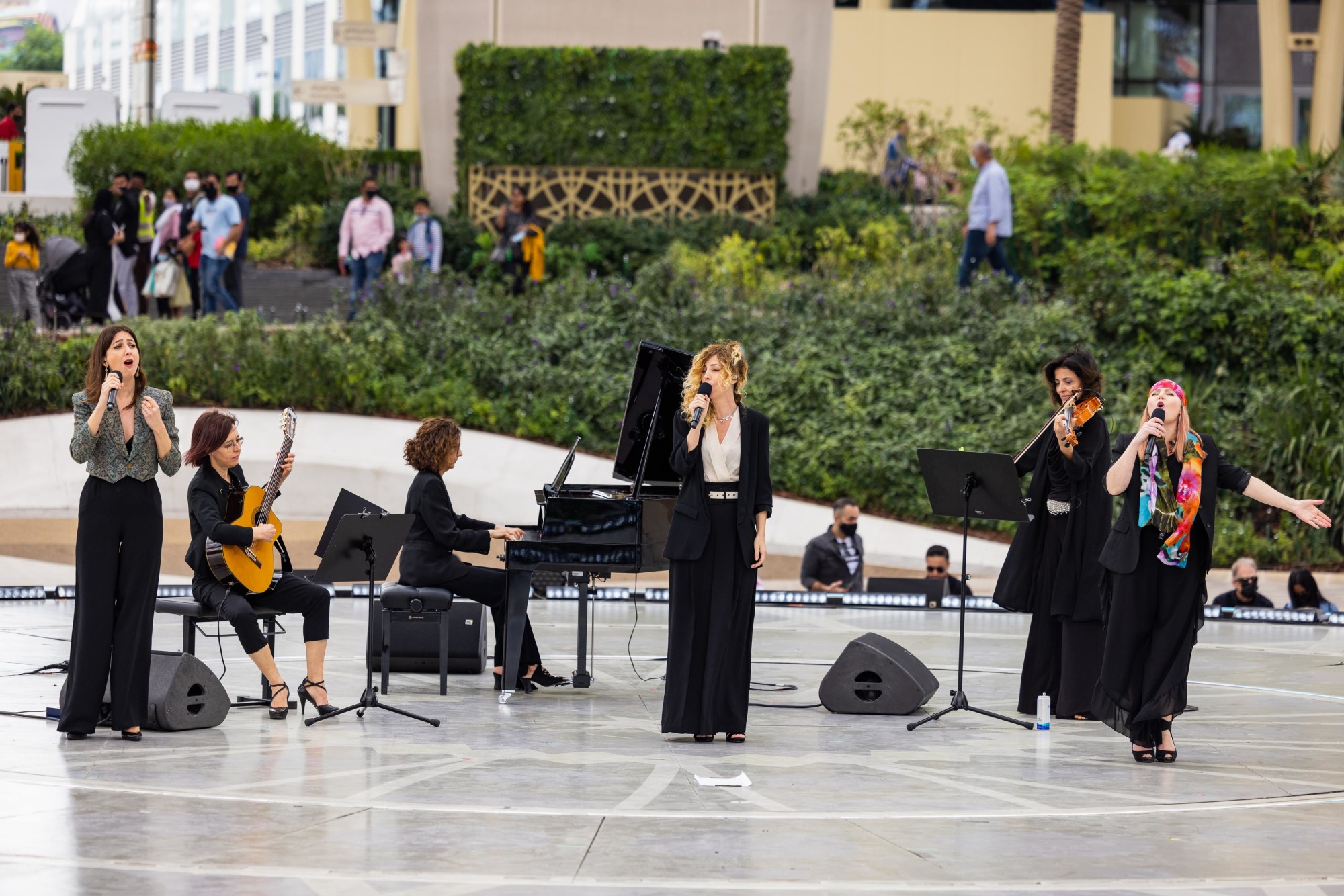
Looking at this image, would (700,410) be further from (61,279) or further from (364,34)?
(364,34)

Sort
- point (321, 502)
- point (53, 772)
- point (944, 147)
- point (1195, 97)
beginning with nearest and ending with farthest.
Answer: point (53, 772) → point (321, 502) → point (944, 147) → point (1195, 97)

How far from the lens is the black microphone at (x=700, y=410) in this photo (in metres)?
8.79

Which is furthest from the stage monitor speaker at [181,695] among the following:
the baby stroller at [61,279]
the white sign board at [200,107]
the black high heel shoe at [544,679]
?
the white sign board at [200,107]

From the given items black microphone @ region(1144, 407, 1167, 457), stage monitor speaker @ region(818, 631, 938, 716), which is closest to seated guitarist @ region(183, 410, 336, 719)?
stage monitor speaker @ region(818, 631, 938, 716)

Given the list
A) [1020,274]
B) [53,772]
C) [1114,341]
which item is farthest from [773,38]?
[53,772]

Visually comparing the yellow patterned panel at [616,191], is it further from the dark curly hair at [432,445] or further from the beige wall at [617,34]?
the dark curly hair at [432,445]

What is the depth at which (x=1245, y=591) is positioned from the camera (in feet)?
49.6

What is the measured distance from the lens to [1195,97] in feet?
130

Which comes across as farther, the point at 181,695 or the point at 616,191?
the point at 616,191

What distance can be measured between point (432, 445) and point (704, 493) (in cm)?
206

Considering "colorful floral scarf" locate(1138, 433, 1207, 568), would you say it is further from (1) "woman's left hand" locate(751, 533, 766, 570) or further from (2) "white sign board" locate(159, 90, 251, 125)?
(2) "white sign board" locate(159, 90, 251, 125)

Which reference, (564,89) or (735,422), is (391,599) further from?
(564,89)

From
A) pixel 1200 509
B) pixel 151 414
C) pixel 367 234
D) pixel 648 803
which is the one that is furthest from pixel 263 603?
pixel 367 234

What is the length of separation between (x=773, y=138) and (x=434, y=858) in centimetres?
2023
